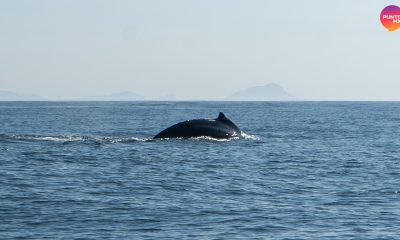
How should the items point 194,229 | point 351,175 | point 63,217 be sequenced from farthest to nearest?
point 351,175, point 63,217, point 194,229

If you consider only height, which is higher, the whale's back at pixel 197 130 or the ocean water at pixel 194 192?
the whale's back at pixel 197 130

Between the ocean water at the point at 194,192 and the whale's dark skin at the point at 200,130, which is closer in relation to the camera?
the ocean water at the point at 194,192

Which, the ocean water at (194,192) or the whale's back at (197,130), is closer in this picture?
the ocean water at (194,192)

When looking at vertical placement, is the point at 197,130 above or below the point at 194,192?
above

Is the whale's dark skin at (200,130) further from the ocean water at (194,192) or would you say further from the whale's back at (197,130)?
the ocean water at (194,192)

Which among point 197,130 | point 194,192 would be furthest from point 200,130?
point 194,192

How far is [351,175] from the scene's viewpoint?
30.8m

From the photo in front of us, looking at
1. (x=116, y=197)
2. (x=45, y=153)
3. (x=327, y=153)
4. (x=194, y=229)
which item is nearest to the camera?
(x=194, y=229)

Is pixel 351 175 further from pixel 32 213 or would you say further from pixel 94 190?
pixel 32 213

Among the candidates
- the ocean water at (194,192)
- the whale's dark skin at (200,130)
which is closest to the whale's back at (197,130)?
the whale's dark skin at (200,130)

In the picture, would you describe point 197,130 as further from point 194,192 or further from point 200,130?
point 194,192

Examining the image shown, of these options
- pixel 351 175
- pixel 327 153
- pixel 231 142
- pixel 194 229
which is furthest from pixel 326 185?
pixel 231 142

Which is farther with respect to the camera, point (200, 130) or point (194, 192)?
point (200, 130)

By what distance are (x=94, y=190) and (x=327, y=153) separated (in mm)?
19028
